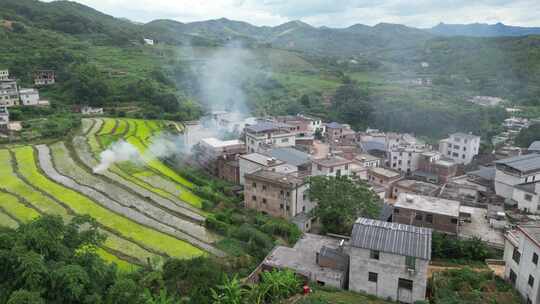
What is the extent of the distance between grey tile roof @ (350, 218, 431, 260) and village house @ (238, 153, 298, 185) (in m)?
13.5

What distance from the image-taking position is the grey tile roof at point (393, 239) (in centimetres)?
1597

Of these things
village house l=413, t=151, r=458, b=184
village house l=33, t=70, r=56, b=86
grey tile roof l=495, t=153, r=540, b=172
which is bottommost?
village house l=413, t=151, r=458, b=184

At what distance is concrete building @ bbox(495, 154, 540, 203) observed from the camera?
30078 mm

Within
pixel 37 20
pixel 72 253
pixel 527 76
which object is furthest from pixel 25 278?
pixel 527 76

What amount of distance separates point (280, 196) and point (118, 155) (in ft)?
51.9

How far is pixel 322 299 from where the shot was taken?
14.9 m

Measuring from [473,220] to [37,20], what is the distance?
281 ft

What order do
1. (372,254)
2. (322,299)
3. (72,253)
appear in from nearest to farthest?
(72,253)
(322,299)
(372,254)

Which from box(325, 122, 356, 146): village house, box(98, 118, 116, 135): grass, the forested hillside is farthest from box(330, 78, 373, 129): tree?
box(98, 118, 116, 135): grass

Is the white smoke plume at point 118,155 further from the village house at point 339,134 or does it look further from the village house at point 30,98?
the village house at point 339,134

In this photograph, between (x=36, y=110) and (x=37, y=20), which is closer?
(x=36, y=110)

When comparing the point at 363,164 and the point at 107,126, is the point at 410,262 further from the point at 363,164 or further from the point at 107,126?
the point at 107,126

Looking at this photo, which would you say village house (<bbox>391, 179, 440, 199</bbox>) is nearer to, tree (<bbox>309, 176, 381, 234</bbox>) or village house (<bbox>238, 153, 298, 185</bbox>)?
tree (<bbox>309, 176, 381, 234</bbox>)

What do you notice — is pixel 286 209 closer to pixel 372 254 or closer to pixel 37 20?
pixel 372 254
